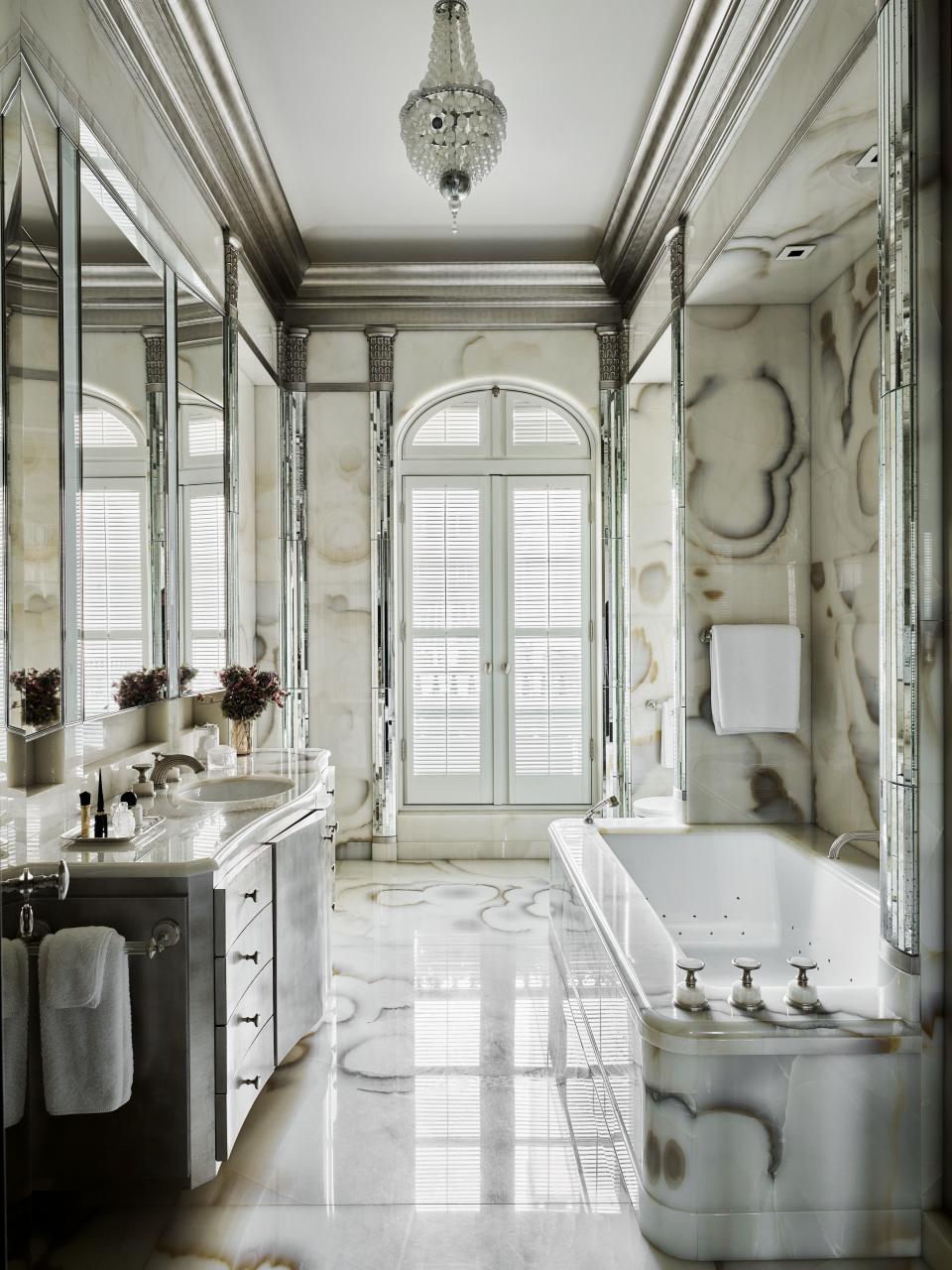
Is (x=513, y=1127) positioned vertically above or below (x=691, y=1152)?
below

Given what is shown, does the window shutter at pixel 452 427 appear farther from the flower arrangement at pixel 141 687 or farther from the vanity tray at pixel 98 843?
the vanity tray at pixel 98 843

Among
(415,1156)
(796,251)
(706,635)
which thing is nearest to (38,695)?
(415,1156)

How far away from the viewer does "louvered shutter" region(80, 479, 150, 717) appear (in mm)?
1950

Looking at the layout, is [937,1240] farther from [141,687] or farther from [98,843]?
[141,687]

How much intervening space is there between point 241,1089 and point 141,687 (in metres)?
1.05

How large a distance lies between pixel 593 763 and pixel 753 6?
9.96 ft

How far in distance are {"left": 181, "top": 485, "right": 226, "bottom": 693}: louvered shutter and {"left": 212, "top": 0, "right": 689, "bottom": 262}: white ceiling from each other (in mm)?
1302

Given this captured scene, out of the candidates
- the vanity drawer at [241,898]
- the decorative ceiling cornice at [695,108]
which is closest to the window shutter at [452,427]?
the decorative ceiling cornice at [695,108]

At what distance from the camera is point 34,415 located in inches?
65.6

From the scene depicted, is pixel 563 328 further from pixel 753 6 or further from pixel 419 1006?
pixel 419 1006

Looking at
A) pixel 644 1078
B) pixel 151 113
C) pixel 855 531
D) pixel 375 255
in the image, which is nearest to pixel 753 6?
pixel 855 531

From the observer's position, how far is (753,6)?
7.30 ft

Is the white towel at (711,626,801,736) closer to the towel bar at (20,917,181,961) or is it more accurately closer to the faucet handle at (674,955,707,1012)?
the faucet handle at (674,955,707,1012)

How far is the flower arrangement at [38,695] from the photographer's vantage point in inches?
62.6
